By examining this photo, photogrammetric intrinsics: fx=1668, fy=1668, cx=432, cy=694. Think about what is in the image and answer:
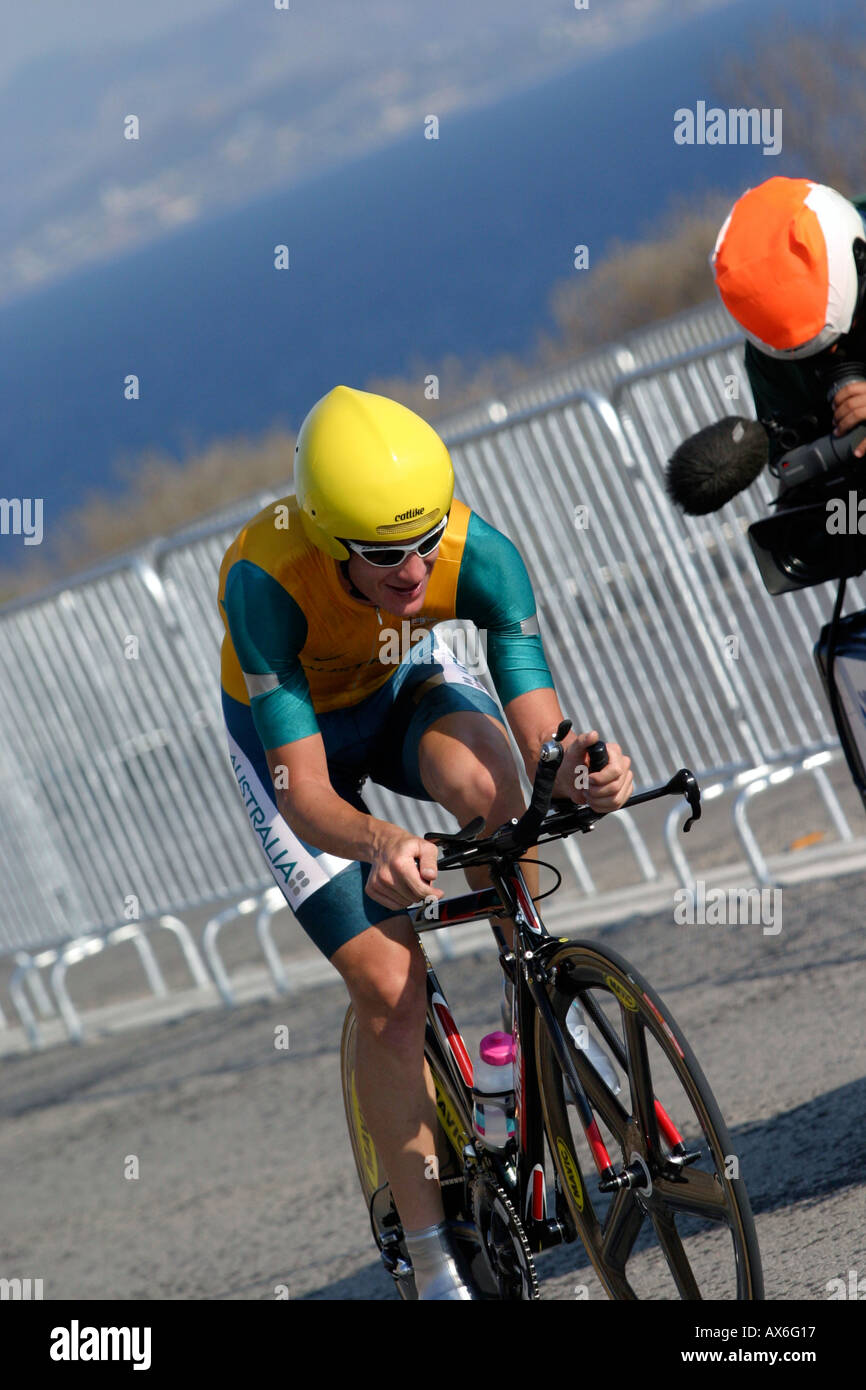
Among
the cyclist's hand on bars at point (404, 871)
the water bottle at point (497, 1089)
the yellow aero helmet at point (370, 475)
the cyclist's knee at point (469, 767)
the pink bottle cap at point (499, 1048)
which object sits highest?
the yellow aero helmet at point (370, 475)

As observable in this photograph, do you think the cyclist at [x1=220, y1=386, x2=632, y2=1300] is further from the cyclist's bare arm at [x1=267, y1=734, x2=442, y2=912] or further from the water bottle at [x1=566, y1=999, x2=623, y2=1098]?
the water bottle at [x1=566, y1=999, x2=623, y2=1098]

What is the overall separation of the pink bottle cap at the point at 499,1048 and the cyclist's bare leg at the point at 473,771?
0.22 m

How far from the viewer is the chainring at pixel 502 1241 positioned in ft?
11.6

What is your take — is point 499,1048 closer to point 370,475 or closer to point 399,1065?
point 399,1065

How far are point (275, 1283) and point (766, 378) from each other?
10.0ft

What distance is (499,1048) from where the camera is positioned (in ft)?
12.0

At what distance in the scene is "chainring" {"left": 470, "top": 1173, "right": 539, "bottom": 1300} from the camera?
355cm

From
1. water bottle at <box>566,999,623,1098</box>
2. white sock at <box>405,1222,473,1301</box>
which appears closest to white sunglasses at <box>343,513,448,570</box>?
water bottle at <box>566,999,623,1098</box>

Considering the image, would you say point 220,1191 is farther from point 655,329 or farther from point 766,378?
point 655,329

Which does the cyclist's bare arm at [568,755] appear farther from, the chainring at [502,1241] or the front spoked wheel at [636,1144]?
the chainring at [502,1241]

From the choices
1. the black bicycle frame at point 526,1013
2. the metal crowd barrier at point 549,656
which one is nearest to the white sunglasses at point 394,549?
the black bicycle frame at point 526,1013

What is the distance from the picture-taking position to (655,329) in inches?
666

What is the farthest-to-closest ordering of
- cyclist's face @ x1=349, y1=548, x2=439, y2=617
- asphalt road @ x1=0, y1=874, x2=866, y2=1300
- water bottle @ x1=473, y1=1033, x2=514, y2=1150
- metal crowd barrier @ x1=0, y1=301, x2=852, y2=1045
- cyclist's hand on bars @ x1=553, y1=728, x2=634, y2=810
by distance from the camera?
metal crowd barrier @ x1=0, y1=301, x2=852, y2=1045 → asphalt road @ x1=0, y1=874, x2=866, y2=1300 → water bottle @ x1=473, y1=1033, x2=514, y2=1150 → cyclist's face @ x1=349, y1=548, x2=439, y2=617 → cyclist's hand on bars @ x1=553, y1=728, x2=634, y2=810
